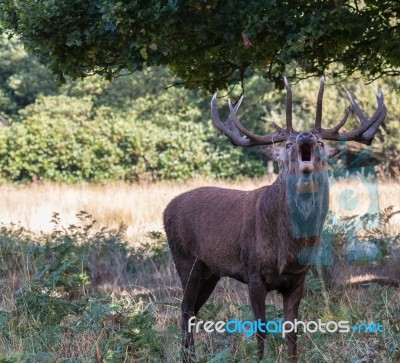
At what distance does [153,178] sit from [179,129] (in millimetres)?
1720

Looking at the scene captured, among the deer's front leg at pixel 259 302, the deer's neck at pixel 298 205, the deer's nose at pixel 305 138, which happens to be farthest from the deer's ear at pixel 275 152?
the deer's front leg at pixel 259 302

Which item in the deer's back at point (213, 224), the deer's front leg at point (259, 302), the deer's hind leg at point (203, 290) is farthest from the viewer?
the deer's hind leg at point (203, 290)

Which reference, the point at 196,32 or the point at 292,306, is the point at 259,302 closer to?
the point at 292,306

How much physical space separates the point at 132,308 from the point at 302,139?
2559 mm

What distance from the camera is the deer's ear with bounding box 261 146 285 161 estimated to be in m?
6.24

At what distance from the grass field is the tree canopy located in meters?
Answer: 2.11

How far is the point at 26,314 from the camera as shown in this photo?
7293 millimetres

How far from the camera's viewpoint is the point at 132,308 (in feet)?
24.4

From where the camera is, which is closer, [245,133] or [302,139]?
[302,139]

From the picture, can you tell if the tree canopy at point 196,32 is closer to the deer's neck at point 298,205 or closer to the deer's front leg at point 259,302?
the deer's neck at point 298,205

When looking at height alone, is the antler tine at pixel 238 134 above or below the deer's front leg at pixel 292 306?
above

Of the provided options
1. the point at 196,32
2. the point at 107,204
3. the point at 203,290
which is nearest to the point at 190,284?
the point at 203,290

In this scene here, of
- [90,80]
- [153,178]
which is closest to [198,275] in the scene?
[153,178]

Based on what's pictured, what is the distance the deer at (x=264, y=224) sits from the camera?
5.99 m
